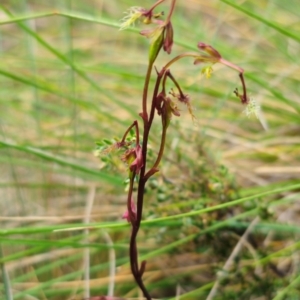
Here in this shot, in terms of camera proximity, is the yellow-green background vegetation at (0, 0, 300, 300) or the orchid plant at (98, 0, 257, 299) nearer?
the orchid plant at (98, 0, 257, 299)

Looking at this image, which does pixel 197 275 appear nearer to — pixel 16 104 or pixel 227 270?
pixel 227 270

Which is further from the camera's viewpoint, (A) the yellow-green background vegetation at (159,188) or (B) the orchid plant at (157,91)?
(A) the yellow-green background vegetation at (159,188)

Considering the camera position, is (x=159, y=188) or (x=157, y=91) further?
(x=159, y=188)

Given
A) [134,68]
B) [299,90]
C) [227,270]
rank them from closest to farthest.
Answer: [227,270]
[299,90]
[134,68]

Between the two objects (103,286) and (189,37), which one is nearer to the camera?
(103,286)

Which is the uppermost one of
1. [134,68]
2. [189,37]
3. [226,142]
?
[189,37]

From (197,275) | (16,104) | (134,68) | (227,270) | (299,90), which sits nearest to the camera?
(227,270)

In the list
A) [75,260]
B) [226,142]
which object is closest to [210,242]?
[75,260]

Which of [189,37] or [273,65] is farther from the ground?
[189,37]
